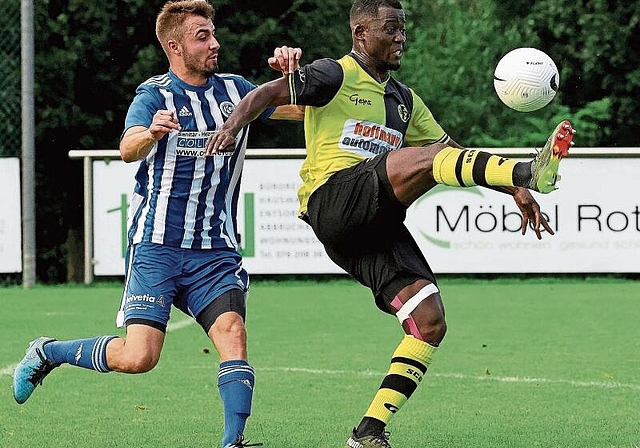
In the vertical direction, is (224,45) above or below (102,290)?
above

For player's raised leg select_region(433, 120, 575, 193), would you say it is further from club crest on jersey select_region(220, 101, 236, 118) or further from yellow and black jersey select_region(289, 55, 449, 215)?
club crest on jersey select_region(220, 101, 236, 118)

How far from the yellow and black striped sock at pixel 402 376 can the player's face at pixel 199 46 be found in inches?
65.3

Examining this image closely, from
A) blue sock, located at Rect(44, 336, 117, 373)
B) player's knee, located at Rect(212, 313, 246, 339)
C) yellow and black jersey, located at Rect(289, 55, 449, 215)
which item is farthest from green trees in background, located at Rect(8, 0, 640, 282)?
player's knee, located at Rect(212, 313, 246, 339)

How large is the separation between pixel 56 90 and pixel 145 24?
2005 mm

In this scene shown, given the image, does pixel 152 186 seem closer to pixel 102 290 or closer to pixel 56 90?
pixel 102 290

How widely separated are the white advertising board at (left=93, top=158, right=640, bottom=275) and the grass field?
217cm

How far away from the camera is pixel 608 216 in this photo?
17.8 meters

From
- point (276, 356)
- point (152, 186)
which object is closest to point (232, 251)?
point (152, 186)

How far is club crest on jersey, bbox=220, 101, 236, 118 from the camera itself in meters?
6.67

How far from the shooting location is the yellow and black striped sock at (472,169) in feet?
18.9

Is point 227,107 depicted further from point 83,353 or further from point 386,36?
point 83,353

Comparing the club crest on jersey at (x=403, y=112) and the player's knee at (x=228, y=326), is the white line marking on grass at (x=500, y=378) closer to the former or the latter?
the club crest on jersey at (x=403, y=112)

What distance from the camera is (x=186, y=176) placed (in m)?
6.61

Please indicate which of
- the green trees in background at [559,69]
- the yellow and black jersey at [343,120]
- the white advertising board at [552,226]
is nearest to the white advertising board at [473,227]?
the white advertising board at [552,226]
